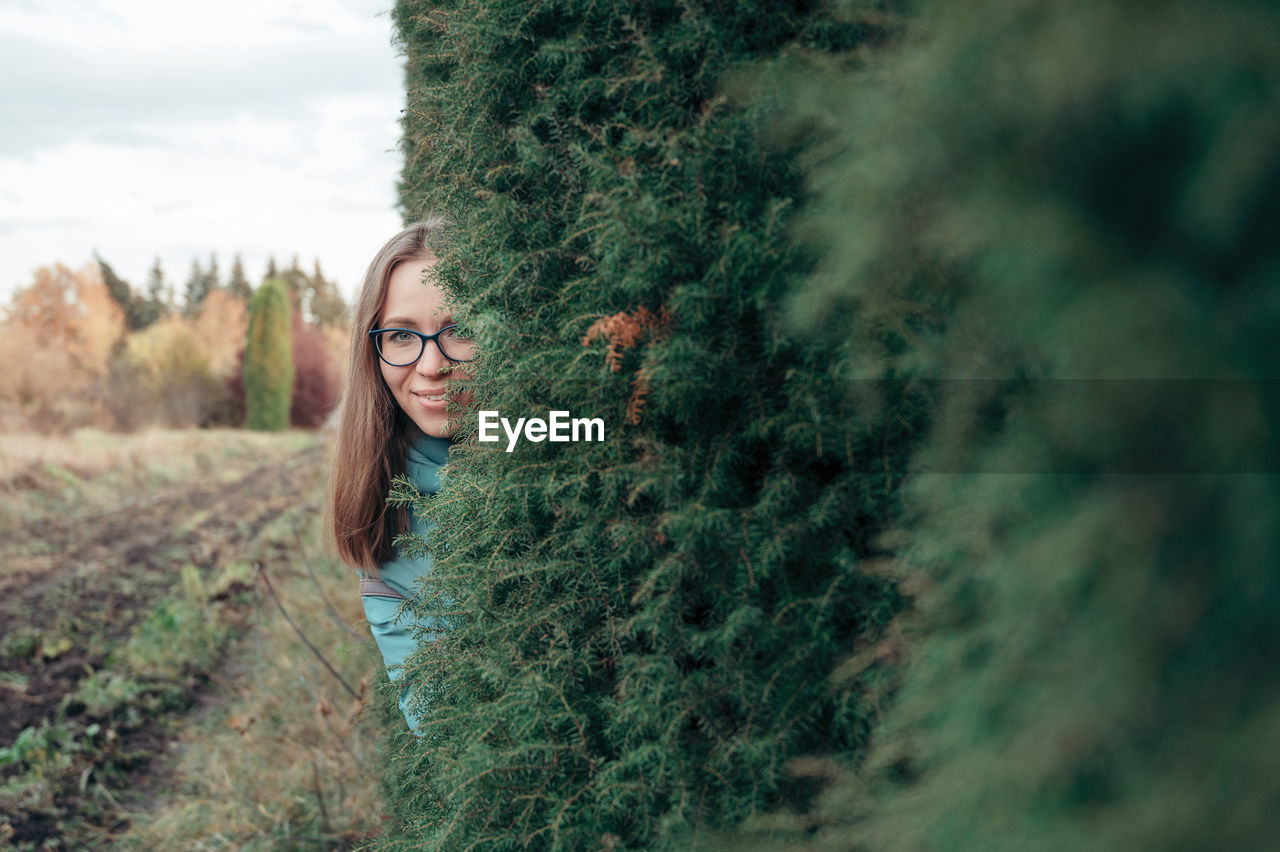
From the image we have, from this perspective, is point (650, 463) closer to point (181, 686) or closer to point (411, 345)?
point (411, 345)

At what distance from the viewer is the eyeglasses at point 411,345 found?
2.27 metres

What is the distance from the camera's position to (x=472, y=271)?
1840 mm

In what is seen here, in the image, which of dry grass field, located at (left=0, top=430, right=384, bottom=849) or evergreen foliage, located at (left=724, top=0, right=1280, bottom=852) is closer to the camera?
evergreen foliage, located at (left=724, top=0, right=1280, bottom=852)

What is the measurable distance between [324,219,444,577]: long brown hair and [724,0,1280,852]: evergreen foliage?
203 cm

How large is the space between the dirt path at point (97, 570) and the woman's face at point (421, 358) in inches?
171

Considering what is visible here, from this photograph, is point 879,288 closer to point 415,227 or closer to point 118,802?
point 415,227

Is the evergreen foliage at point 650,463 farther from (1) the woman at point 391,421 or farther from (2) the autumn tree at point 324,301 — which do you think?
(2) the autumn tree at point 324,301

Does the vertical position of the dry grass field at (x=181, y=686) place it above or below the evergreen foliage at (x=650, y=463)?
below

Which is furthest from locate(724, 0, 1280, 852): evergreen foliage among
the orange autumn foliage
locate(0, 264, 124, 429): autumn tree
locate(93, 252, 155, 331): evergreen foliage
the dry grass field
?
locate(93, 252, 155, 331): evergreen foliage

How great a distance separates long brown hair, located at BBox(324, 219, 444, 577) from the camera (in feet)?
8.43

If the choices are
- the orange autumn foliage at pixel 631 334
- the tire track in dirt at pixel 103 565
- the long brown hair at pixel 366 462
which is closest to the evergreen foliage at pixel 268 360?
the tire track in dirt at pixel 103 565

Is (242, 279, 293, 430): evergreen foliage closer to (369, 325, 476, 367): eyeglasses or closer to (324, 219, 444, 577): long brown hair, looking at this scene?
(324, 219, 444, 577): long brown hair

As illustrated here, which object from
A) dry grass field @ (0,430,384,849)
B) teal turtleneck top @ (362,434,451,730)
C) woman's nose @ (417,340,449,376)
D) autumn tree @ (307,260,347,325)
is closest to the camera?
woman's nose @ (417,340,449,376)

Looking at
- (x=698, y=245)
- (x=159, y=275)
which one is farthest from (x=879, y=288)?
(x=159, y=275)
